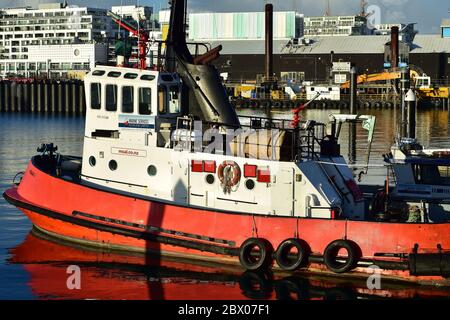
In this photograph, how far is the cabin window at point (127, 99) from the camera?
1920 cm

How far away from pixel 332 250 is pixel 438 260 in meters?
2.02

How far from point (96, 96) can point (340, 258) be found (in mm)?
6889

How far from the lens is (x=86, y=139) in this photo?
19.6 m

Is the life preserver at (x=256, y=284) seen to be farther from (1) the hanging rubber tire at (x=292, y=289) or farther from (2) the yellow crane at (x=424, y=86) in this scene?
(2) the yellow crane at (x=424, y=86)

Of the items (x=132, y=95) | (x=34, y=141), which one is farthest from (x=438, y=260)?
(x=34, y=141)

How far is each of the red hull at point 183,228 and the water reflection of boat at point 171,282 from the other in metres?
0.27

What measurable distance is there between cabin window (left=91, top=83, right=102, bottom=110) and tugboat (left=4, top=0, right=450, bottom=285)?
23 millimetres

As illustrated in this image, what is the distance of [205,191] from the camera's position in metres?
18.4

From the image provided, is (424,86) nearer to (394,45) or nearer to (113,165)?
(394,45)

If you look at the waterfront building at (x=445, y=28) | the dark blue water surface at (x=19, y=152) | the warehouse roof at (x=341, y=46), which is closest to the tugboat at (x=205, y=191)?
the dark blue water surface at (x=19, y=152)

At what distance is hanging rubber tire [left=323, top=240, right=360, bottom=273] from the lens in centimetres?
1655

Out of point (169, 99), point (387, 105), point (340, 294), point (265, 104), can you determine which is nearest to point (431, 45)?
point (387, 105)
